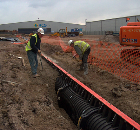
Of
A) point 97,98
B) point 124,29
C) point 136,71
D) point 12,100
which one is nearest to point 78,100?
point 97,98

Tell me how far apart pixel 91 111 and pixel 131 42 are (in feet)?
20.4

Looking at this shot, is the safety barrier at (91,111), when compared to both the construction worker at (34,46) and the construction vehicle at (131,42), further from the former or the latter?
the construction vehicle at (131,42)

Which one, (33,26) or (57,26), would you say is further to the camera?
(57,26)

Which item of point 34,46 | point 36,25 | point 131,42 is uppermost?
point 36,25

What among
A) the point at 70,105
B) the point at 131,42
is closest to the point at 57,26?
the point at 131,42

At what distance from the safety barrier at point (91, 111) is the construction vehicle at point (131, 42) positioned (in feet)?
16.7

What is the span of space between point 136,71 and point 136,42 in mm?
1715

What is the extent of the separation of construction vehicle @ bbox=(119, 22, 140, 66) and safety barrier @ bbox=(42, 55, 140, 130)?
5092 millimetres

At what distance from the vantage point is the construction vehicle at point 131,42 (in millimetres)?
7758

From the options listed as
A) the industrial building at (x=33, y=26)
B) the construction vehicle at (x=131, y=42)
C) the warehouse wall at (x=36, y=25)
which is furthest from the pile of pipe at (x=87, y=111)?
the warehouse wall at (x=36, y=25)

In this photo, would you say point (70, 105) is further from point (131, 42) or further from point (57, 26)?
point (57, 26)

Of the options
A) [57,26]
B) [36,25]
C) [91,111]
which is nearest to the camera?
[91,111]

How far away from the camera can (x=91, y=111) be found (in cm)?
312

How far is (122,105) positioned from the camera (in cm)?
400
